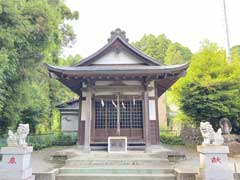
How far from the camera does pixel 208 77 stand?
476 inches

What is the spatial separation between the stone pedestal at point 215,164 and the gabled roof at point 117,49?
20.2ft

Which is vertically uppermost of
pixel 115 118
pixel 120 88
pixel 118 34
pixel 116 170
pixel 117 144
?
pixel 118 34

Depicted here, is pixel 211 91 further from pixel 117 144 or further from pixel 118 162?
pixel 118 162

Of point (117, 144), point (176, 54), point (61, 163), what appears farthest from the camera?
point (176, 54)

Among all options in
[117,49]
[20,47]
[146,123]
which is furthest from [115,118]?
[20,47]

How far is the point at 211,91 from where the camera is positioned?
11875 mm

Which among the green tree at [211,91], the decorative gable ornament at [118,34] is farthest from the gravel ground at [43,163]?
the green tree at [211,91]

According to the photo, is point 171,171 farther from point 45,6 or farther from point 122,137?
point 45,6

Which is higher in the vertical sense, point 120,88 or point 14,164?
point 120,88

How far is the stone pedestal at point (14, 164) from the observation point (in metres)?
5.83

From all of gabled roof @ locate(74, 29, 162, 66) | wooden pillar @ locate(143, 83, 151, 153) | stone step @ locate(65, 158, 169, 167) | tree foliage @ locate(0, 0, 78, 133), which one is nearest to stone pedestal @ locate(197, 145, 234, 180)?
stone step @ locate(65, 158, 169, 167)

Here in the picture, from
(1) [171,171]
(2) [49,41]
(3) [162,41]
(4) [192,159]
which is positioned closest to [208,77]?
(4) [192,159]

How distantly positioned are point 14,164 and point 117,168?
3275 millimetres

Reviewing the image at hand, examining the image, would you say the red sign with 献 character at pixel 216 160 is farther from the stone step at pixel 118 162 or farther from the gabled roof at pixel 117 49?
the gabled roof at pixel 117 49
